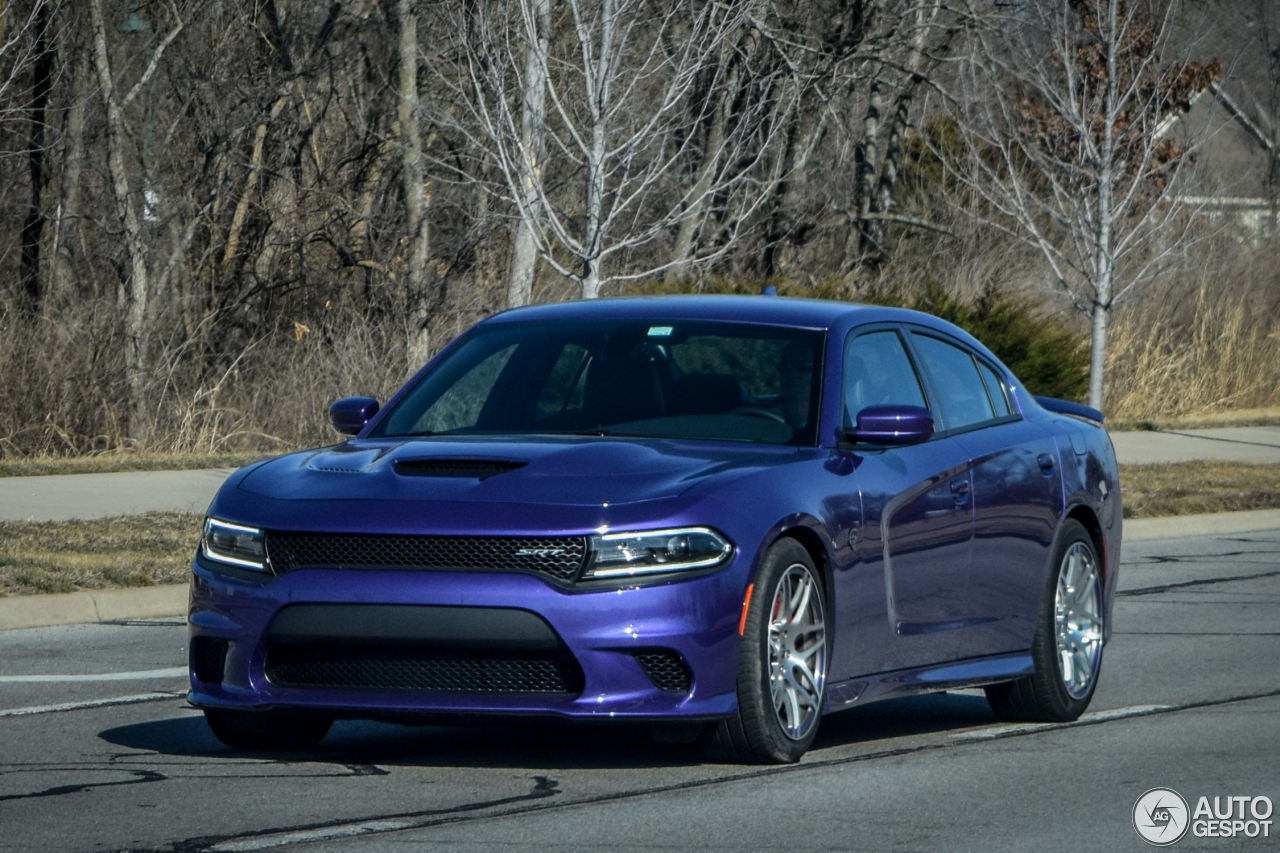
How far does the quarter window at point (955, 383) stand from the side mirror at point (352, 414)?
2173 mm

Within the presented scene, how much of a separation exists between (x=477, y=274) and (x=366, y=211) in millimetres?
1593

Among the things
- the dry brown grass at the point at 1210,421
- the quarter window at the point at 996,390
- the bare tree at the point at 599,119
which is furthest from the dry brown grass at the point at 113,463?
the dry brown grass at the point at 1210,421

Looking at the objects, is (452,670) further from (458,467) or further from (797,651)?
(797,651)

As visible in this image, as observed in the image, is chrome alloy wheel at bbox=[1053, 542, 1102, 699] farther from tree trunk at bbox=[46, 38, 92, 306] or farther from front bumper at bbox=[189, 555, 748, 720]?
tree trunk at bbox=[46, 38, 92, 306]

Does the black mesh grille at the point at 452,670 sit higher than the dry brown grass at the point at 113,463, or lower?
higher

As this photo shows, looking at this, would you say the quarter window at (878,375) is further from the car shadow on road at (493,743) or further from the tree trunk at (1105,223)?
the tree trunk at (1105,223)

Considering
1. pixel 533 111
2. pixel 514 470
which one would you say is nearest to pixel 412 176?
pixel 533 111

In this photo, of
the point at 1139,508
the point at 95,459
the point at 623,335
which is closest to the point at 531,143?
the point at 95,459

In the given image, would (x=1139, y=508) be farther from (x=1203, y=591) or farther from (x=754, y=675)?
(x=754, y=675)

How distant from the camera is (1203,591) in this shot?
41.9 ft

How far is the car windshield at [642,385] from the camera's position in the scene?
6.90 metres

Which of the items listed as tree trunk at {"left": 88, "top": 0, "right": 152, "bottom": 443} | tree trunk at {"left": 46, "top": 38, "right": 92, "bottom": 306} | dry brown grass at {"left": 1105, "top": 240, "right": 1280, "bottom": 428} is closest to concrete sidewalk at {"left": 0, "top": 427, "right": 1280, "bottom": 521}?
tree trunk at {"left": 88, "top": 0, "right": 152, "bottom": 443}

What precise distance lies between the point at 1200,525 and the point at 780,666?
450 inches

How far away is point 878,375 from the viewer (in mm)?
7398
